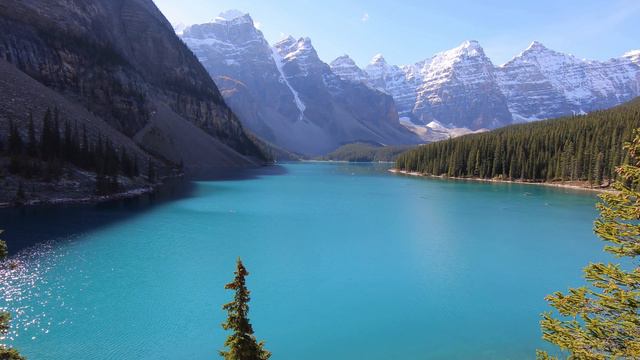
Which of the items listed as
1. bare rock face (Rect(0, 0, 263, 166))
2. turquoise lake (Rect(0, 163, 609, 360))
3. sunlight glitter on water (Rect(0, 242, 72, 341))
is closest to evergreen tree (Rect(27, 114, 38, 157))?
turquoise lake (Rect(0, 163, 609, 360))

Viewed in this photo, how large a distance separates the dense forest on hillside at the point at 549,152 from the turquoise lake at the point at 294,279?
2306 inches

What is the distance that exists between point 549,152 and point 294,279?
415 ft

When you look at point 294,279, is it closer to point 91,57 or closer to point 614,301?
point 614,301

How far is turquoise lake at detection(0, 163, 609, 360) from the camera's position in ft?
74.9

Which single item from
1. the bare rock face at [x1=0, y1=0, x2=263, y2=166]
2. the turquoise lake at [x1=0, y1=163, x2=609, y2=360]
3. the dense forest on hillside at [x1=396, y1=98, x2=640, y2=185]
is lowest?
the turquoise lake at [x1=0, y1=163, x2=609, y2=360]

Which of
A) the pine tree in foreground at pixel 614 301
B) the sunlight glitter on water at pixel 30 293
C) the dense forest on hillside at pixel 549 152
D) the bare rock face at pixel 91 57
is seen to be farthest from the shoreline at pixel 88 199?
the dense forest on hillside at pixel 549 152

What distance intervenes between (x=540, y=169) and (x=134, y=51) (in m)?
177

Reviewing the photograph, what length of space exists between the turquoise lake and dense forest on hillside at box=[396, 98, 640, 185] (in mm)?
58566

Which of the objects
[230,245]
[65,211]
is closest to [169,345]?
[230,245]

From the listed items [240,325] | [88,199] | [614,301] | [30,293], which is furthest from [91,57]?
[614,301]

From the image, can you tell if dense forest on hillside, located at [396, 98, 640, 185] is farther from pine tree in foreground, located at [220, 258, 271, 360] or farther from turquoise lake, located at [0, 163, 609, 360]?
pine tree in foreground, located at [220, 258, 271, 360]

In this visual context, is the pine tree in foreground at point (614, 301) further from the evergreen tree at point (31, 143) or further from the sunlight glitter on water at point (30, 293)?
the evergreen tree at point (31, 143)

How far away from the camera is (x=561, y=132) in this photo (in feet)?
451

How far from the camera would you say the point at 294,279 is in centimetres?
3444
